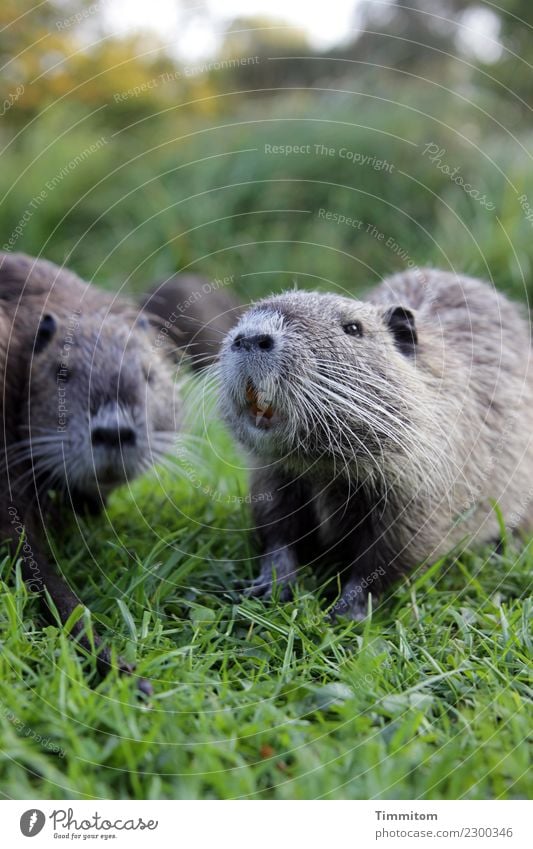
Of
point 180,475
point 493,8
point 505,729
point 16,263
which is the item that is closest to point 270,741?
point 505,729

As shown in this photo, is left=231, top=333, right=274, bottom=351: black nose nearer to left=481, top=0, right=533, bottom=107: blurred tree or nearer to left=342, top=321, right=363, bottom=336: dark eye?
left=342, top=321, right=363, bottom=336: dark eye

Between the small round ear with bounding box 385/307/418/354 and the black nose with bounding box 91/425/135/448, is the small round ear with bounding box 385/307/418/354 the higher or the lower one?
the higher one

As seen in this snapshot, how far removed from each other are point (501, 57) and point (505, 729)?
11550 millimetres

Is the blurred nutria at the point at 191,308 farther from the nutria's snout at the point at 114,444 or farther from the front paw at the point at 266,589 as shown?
the front paw at the point at 266,589

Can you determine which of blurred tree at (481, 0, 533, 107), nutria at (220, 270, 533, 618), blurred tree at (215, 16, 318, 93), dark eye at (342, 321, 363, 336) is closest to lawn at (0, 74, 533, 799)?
nutria at (220, 270, 533, 618)

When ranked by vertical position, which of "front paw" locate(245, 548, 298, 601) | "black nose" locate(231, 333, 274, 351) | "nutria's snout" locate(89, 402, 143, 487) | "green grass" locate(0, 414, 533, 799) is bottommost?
"green grass" locate(0, 414, 533, 799)

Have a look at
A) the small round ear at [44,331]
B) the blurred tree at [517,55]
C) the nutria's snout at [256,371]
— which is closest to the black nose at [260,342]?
the nutria's snout at [256,371]

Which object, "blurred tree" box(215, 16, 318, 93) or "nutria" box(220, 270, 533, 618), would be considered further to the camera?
"blurred tree" box(215, 16, 318, 93)

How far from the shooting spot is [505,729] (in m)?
2.91

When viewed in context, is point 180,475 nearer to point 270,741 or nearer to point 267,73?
point 270,741

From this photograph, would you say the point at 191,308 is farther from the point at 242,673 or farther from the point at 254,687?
the point at 254,687

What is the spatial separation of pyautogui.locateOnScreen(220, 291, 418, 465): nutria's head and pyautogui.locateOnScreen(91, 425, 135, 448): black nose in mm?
665
